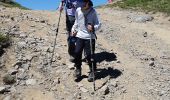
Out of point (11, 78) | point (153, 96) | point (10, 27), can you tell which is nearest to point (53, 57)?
point (11, 78)

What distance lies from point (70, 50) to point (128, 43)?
3.18 meters

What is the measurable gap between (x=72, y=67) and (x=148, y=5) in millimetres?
13337

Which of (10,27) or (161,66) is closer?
(161,66)

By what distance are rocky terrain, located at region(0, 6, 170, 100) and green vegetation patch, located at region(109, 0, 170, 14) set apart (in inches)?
230

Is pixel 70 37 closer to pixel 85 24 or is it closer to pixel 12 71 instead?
pixel 85 24

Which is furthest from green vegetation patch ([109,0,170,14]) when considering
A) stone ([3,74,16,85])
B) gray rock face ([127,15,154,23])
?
stone ([3,74,16,85])

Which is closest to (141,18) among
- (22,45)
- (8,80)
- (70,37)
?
(70,37)

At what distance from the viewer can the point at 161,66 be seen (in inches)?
482

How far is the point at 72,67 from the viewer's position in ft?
38.8

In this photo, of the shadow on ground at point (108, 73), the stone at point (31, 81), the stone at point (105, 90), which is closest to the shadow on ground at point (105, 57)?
the shadow on ground at point (108, 73)

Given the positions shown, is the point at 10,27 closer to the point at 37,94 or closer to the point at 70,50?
the point at 70,50

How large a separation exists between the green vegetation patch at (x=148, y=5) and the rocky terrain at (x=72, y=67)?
19.1ft

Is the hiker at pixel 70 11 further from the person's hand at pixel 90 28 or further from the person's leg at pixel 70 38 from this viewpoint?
the person's hand at pixel 90 28

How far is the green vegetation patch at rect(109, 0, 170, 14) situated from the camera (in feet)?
74.0
